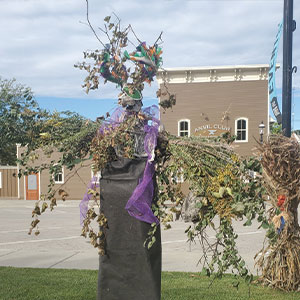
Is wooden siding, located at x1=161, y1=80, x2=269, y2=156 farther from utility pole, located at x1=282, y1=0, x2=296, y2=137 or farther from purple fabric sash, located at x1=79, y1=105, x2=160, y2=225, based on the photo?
purple fabric sash, located at x1=79, y1=105, x2=160, y2=225

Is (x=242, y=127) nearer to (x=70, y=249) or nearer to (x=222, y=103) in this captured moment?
(x=222, y=103)

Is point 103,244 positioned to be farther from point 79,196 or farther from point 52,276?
point 79,196

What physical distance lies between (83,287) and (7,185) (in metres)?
26.7

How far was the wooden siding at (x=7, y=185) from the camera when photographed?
30.6m

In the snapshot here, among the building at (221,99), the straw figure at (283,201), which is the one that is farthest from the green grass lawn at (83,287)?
the building at (221,99)

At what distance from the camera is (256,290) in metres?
5.87

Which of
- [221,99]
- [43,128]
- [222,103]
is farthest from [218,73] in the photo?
[43,128]

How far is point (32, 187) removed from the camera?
30.2 metres

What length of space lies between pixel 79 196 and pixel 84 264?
2215 cm

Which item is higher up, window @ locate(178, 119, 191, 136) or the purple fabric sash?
window @ locate(178, 119, 191, 136)

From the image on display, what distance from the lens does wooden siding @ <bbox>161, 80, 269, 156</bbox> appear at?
27797 mm

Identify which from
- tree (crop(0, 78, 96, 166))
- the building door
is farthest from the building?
tree (crop(0, 78, 96, 166))

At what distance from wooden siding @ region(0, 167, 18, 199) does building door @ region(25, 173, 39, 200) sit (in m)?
1.08

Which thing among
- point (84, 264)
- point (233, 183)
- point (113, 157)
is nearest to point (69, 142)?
point (113, 157)
